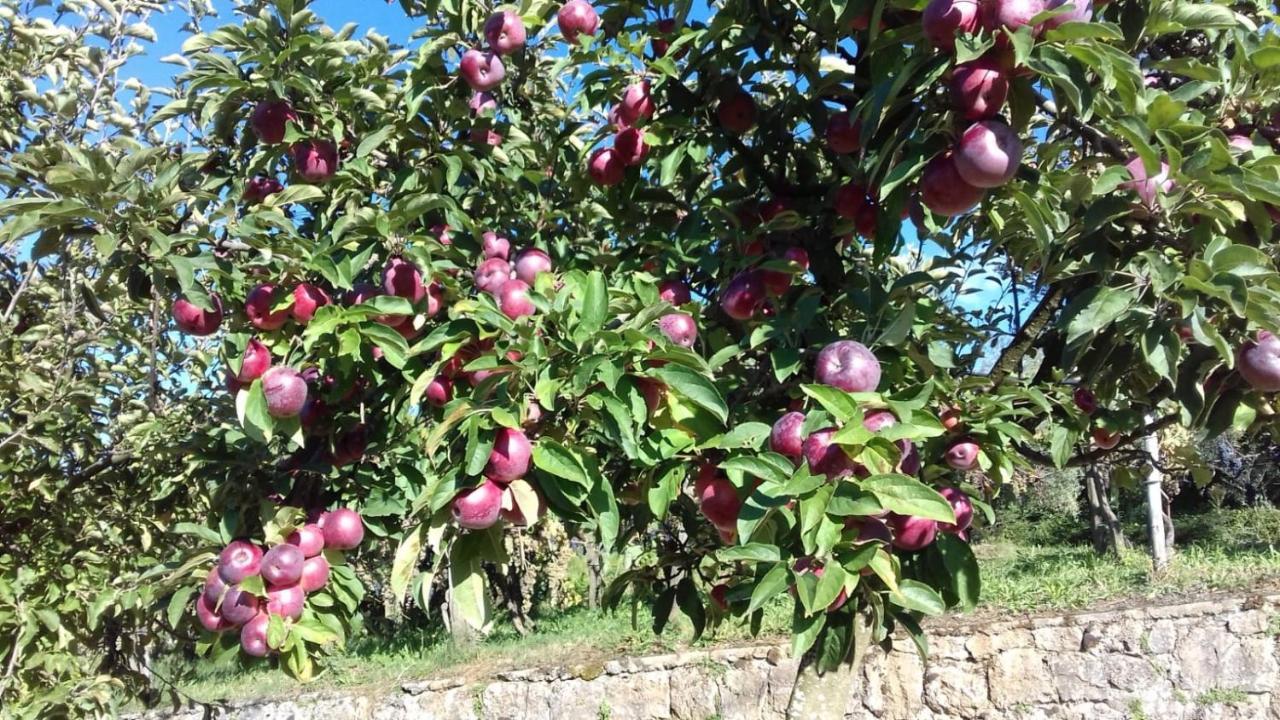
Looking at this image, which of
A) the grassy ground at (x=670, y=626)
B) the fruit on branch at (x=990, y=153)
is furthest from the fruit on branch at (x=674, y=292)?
the grassy ground at (x=670, y=626)

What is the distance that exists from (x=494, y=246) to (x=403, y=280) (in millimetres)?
275

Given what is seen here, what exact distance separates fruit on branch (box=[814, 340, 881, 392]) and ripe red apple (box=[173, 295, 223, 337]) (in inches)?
45.4

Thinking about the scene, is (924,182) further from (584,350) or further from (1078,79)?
(584,350)

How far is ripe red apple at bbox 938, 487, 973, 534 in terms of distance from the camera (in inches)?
68.6

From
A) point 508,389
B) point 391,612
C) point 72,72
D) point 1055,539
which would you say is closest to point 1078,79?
Result: point 508,389

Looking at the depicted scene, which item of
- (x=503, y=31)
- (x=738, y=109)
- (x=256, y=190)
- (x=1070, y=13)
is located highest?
(x=503, y=31)

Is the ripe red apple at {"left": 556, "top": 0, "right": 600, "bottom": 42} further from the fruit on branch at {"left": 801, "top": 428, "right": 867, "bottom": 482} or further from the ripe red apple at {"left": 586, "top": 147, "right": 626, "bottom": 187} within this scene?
the fruit on branch at {"left": 801, "top": 428, "right": 867, "bottom": 482}

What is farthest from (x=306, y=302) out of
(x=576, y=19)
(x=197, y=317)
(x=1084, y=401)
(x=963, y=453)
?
(x=1084, y=401)

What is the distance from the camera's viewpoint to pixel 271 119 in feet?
6.06

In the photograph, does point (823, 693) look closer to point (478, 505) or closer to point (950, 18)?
point (478, 505)

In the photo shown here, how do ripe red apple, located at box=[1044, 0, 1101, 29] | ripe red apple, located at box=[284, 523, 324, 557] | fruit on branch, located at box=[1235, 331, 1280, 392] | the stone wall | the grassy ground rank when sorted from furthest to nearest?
1. the grassy ground
2. the stone wall
3. ripe red apple, located at box=[284, 523, 324, 557]
4. fruit on branch, located at box=[1235, 331, 1280, 392]
5. ripe red apple, located at box=[1044, 0, 1101, 29]

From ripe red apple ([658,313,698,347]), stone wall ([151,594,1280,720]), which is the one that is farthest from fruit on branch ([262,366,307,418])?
stone wall ([151,594,1280,720])

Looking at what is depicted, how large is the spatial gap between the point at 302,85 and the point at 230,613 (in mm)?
995

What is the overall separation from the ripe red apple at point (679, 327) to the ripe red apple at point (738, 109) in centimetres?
53
